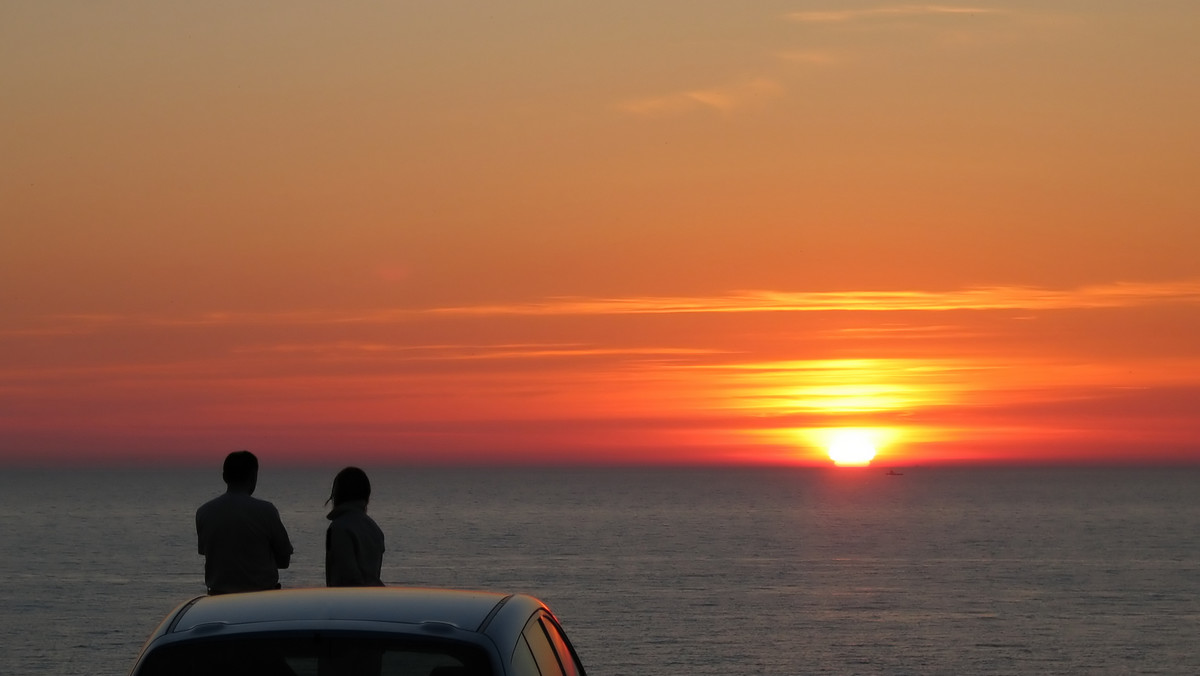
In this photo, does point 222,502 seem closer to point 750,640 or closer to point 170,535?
point 750,640

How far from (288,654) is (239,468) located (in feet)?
14.9

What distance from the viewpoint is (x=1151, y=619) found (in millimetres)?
70125

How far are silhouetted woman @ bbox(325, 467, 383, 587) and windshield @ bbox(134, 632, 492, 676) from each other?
13.8 ft

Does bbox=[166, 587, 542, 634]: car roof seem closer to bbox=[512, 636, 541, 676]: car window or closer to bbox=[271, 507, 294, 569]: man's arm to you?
bbox=[512, 636, 541, 676]: car window

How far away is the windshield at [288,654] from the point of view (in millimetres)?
4414

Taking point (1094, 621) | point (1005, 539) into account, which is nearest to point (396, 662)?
point (1094, 621)

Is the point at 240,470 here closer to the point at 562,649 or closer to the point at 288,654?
the point at 562,649

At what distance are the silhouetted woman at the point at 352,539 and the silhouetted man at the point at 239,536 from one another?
319 mm

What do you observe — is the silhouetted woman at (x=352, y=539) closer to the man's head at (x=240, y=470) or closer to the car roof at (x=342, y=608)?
the man's head at (x=240, y=470)

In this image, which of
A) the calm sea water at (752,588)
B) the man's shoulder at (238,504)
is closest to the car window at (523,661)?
the man's shoulder at (238,504)

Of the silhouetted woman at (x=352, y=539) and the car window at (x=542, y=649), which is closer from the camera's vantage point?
the car window at (x=542, y=649)

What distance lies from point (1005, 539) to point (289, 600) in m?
139

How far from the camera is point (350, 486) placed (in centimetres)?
893

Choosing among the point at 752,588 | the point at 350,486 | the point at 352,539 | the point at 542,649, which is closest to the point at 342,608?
the point at 542,649
